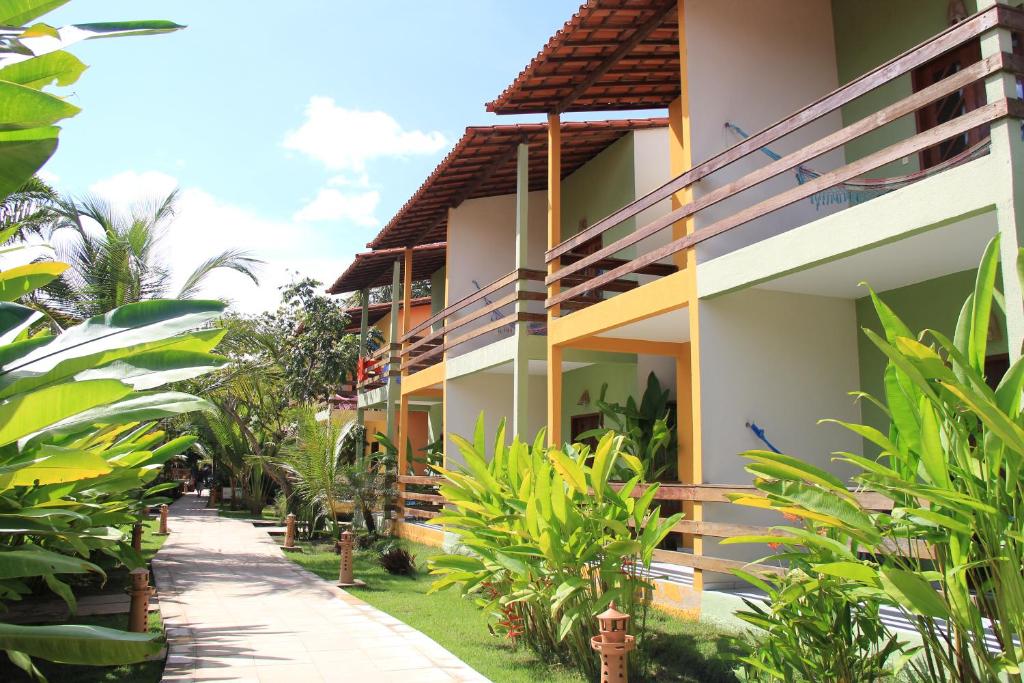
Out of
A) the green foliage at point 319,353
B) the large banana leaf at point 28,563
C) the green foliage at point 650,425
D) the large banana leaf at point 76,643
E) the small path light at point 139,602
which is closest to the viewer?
the large banana leaf at point 76,643

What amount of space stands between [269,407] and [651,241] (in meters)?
17.6

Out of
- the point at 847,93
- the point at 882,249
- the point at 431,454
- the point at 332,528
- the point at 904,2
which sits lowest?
the point at 332,528

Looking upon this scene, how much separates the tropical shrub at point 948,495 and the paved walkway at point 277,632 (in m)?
3.50

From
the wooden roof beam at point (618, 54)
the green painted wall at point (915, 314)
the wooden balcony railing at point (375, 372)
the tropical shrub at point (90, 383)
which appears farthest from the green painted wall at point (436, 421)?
the tropical shrub at point (90, 383)

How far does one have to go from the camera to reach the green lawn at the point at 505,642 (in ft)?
20.2

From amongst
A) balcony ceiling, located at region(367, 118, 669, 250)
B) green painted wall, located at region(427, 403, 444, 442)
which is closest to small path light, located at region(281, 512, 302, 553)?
green painted wall, located at region(427, 403, 444, 442)

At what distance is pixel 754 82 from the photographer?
9055 mm

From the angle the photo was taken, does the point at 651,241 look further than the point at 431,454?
No

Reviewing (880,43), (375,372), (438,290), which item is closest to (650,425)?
(880,43)

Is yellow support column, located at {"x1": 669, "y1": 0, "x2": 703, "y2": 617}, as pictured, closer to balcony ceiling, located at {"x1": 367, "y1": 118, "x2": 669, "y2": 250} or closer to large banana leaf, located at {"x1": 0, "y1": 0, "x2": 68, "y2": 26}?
balcony ceiling, located at {"x1": 367, "y1": 118, "x2": 669, "y2": 250}

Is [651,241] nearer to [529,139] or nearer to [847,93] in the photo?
[529,139]

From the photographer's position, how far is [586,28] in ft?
30.7

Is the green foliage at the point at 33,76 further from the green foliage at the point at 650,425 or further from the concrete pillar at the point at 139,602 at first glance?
the green foliage at the point at 650,425

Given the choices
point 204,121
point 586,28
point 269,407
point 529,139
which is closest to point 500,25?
point 529,139
